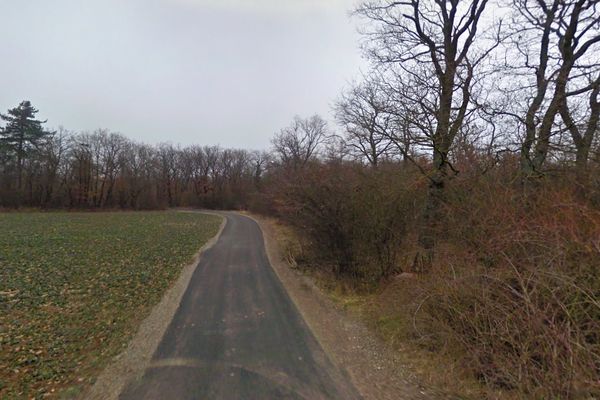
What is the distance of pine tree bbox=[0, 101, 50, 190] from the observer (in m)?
44.7

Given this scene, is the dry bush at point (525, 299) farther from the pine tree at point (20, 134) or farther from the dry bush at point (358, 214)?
the pine tree at point (20, 134)

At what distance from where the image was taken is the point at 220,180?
68250 millimetres

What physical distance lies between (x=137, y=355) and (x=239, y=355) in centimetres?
166

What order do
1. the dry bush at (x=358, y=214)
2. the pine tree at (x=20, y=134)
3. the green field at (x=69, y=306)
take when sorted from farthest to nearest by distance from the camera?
the pine tree at (x=20, y=134)
the dry bush at (x=358, y=214)
the green field at (x=69, y=306)

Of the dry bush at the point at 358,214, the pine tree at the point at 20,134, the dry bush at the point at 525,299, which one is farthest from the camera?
the pine tree at the point at 20,134

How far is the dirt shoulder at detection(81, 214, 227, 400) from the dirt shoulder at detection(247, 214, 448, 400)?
290 centimetres

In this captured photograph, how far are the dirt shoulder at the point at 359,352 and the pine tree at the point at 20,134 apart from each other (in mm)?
59251

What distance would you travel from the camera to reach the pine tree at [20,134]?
44.7 meters


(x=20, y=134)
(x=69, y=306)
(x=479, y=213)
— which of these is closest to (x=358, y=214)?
(x=479, y=213)

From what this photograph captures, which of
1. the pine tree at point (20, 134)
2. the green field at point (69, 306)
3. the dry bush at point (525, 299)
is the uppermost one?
the pine tree at point (20, 134)

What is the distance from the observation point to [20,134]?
4553cm

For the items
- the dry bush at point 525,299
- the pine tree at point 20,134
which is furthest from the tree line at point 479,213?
the pine tree at point 20,134

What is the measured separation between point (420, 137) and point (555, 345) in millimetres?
5522

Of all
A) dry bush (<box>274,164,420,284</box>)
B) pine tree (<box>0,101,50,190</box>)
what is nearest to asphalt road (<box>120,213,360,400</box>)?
dry bush (<box>274,164,420,284</box>)
